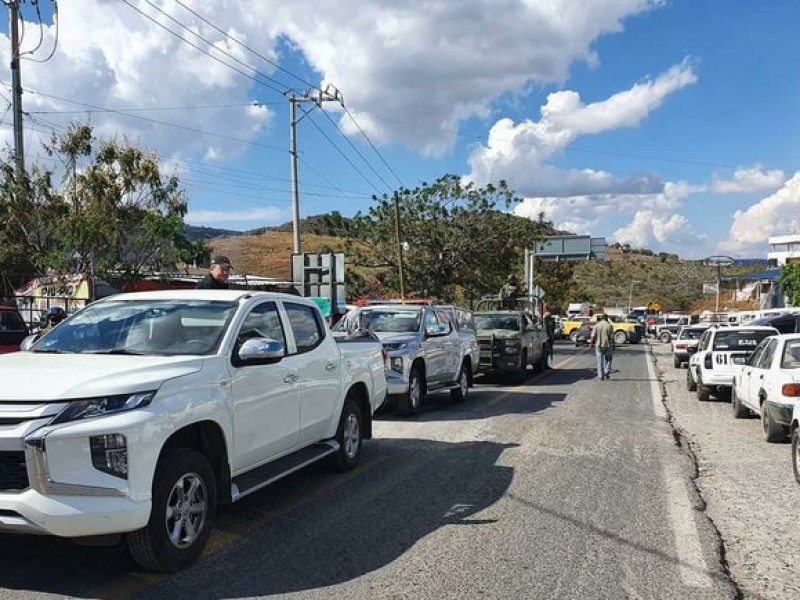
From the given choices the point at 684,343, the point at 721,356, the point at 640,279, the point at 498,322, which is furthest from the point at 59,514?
the point at 640,279

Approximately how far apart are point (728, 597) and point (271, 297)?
4.26 meters

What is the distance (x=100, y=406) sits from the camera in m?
4.51

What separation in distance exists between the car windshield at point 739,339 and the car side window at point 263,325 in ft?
39.5

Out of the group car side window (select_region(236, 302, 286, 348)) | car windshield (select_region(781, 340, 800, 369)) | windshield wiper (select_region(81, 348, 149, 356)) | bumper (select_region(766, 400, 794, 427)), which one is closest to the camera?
windshield wiper (select_region(81, 348, 149, 356))

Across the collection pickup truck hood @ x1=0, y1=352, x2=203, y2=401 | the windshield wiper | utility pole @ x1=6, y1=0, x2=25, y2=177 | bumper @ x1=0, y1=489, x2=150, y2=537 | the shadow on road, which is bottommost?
the shadow on road

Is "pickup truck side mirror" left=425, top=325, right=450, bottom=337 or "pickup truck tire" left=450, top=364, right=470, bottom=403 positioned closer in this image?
"pickup truck side mirror" left=425, top=325, right=450, bottom=337

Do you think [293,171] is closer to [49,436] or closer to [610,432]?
[610,432]

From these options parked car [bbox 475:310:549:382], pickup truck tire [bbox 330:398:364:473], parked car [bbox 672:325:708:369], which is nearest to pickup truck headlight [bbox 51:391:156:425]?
pickup truck tire [bbox 330:398:364:473]

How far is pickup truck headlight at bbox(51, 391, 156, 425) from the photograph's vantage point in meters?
4.41

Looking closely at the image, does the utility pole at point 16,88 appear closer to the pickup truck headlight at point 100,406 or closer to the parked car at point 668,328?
the pickup truck headlight at point 100,406

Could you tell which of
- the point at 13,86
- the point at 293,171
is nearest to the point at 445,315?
the point at 13,86

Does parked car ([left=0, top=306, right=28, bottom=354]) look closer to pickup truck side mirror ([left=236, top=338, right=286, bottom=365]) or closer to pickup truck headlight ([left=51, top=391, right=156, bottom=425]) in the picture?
pickup truck side mirror ([left=236, top=338, right=286, bottom=365])

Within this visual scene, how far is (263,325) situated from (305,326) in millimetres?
875

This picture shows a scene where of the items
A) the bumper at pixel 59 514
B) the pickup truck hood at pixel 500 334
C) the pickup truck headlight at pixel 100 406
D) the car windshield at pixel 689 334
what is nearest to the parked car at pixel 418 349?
the pickup truck hood at pixel 500 334
